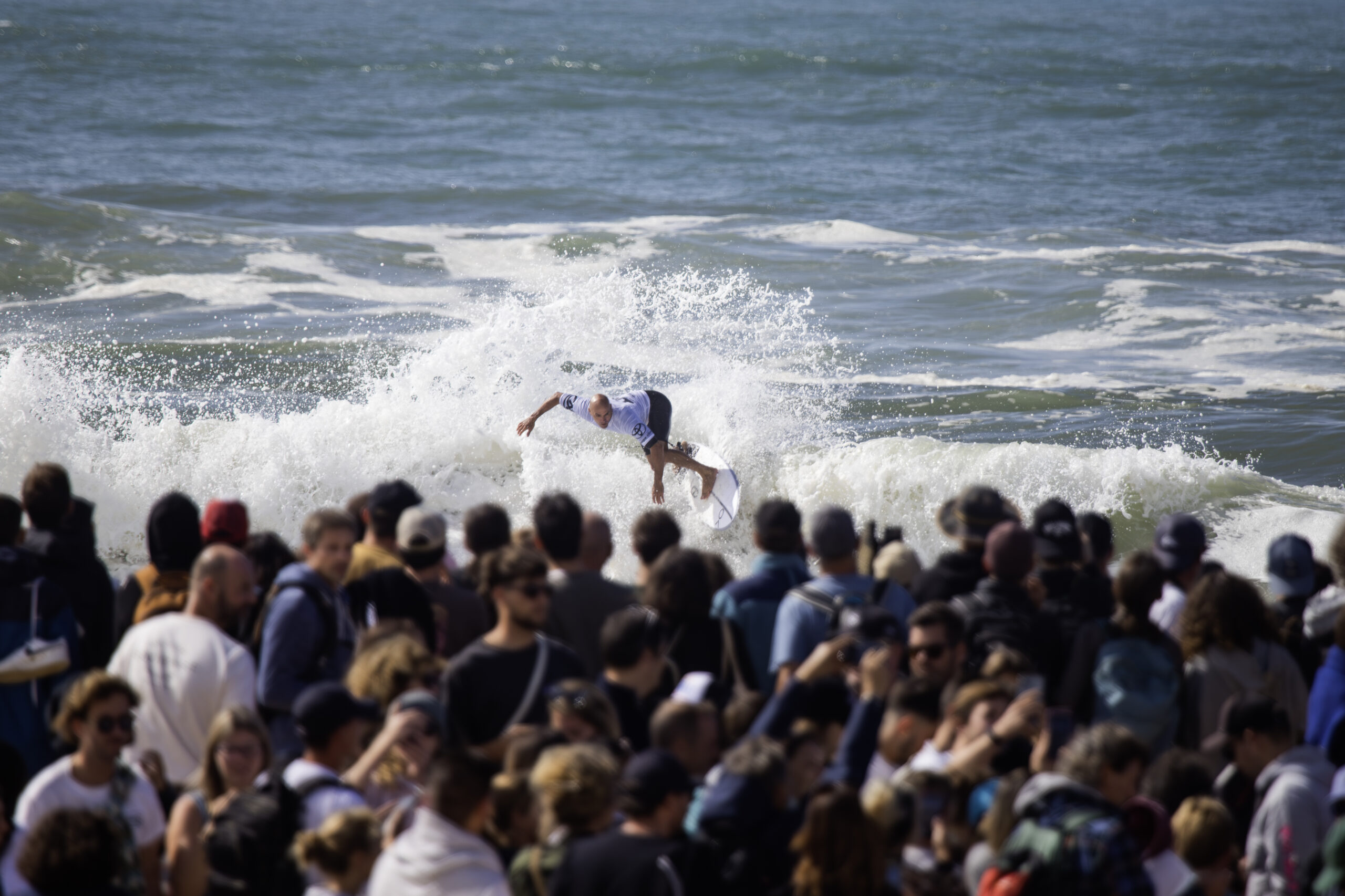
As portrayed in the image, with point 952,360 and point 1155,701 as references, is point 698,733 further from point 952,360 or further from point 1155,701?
point 952,360

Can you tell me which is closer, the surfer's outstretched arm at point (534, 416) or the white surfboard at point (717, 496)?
the surfer's outstretched arm at point (534, 416)

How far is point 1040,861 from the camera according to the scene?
9.92ft

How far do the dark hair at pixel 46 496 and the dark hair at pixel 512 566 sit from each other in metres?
1.67

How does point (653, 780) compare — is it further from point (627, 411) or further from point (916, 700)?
point (627, 411)

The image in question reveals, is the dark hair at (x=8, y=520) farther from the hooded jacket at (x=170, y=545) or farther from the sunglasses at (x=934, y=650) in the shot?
the sunglasses at (x=934, y=650)

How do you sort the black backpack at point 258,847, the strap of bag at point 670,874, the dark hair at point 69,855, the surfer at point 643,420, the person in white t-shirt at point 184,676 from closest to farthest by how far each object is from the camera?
1. the dark hair at point 69,855
2. the strap of bag at point 670,874
3. the black backpack at point 258,847
4. the person in white t-shirt at point 184,676
5. the surfer at point 643,420

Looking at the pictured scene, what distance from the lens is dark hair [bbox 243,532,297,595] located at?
15.3 feet

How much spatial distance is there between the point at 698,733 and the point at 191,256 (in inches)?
783

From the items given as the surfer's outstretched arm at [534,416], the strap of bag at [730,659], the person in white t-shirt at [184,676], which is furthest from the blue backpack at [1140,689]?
the surfer's outstretched arm at [534,416]

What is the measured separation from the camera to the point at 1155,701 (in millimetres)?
4027

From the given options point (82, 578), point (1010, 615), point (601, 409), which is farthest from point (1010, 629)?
point (601, 409)

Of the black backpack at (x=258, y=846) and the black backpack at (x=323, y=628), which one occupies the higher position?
the black backpack at (x=323, y=628)

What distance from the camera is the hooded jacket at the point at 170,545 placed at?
175 inches

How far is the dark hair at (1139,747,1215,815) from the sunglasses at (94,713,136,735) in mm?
2755
